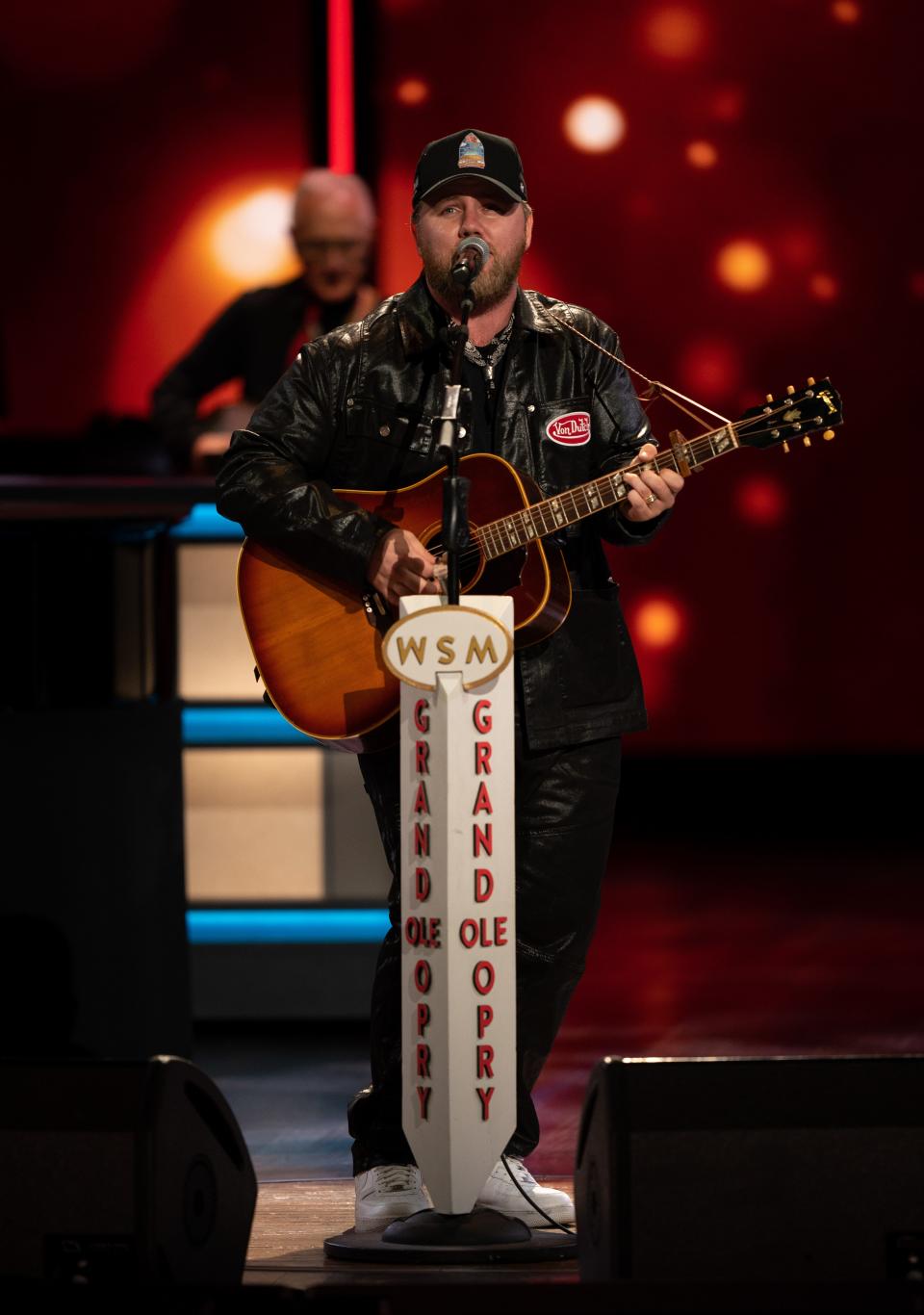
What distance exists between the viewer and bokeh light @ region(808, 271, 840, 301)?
7.61m

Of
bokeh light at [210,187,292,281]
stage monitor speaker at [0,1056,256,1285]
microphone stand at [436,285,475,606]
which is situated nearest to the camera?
stage monitor speaker at [0,1056,256,1285]

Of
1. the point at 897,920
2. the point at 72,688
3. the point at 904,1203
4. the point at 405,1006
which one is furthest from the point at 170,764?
the point at 897,920

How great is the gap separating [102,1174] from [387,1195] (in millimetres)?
923

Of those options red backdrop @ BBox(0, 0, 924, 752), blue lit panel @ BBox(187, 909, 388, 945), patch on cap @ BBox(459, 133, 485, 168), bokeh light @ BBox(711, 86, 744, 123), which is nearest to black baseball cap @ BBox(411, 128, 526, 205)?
patch on cap @ BBox(459, 133, 485, 168)

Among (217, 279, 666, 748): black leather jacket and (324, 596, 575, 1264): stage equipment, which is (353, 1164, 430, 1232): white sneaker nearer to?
(324, 596, 575, 1264): stage equipment

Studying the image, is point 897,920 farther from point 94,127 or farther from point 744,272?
point 94,127

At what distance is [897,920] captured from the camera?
19.6 ft

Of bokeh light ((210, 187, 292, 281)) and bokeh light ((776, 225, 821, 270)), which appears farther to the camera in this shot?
bokeh light ((210, 187, 292, 281))

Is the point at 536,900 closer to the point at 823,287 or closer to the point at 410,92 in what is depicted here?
the point at 823,287

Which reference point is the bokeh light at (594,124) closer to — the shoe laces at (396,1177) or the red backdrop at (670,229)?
the red backdrop at (670,229)

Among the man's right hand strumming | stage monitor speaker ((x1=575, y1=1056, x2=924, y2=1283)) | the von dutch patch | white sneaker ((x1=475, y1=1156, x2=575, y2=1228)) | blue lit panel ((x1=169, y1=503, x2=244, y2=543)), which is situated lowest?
white sneaker ((x1=475, y1=1156, x2=575, y2=1228))

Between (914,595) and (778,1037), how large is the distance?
11.6 feet

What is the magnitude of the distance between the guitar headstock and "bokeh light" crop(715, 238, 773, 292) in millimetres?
5073

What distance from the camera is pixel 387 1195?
115 inches
